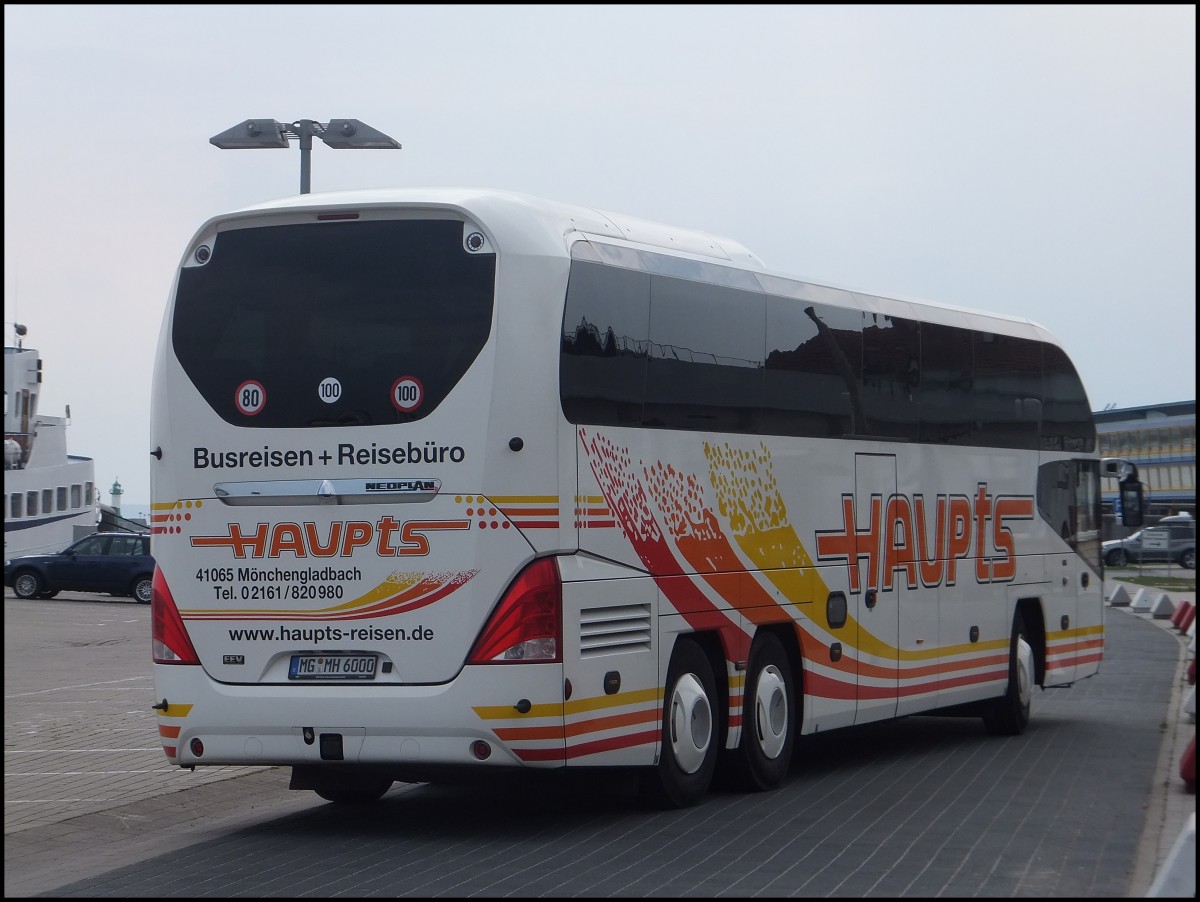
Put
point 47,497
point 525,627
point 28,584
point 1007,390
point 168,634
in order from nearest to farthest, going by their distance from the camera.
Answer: point 525,627
point 168,634
point 1007,390
point 28,584
point 47,497

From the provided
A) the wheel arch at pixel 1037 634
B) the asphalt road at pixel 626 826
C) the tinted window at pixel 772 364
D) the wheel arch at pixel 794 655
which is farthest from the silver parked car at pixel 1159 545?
the wheel arch at pixel 794 655

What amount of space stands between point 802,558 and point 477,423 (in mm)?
3858

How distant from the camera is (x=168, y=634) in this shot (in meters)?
10.8

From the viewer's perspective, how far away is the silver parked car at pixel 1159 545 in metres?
72.6

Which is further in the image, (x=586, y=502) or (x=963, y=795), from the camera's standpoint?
(x=963, y=795)

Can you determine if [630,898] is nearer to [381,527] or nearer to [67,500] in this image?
[381,527]

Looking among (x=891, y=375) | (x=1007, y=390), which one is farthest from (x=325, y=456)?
(x=1007, y=390)

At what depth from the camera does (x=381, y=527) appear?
10.4 metres

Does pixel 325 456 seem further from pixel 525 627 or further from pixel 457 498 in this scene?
pixel 525 627

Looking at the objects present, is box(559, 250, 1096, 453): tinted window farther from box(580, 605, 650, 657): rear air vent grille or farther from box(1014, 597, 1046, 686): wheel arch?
box(1014, 597, 1046, 686): wheel arch

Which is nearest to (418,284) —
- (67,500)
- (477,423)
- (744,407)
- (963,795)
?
(477,423)

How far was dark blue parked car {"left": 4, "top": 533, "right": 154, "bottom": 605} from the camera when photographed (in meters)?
42.6

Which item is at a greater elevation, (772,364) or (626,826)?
(772,364)

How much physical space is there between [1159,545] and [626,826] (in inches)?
2660
